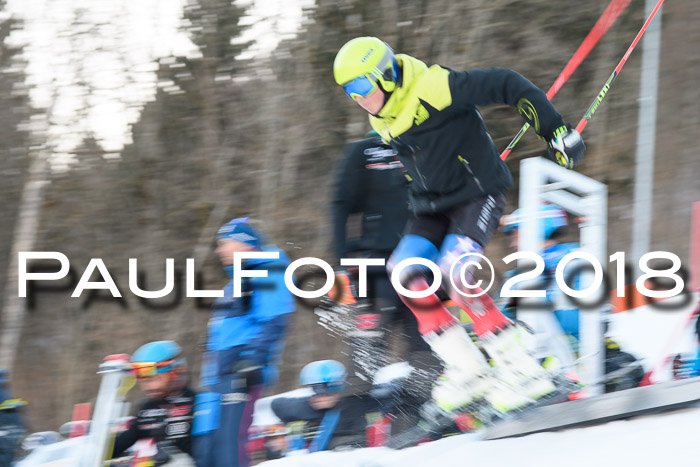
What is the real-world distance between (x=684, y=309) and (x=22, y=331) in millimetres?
9800

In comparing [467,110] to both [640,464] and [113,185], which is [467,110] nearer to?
[640,464]

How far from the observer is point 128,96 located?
10.6m

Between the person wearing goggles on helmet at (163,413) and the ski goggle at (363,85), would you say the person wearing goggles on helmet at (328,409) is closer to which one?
the person wearing goggles on helmet at (163,413)

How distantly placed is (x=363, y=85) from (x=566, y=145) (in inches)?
32.6

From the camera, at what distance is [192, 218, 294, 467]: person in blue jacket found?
3424mm

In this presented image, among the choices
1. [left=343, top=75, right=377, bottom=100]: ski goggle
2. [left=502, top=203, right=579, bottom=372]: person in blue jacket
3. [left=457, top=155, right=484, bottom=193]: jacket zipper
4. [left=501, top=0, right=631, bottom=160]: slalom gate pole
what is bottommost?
[left=502, top=203, right=579, bottom=372]: person in blue jacket

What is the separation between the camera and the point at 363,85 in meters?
2.88

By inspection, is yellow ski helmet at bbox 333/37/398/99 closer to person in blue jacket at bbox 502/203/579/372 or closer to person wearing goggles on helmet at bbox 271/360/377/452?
person in blue jacket at bbox 502/203/579/372

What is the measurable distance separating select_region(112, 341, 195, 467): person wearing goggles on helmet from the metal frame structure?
6.71 ft

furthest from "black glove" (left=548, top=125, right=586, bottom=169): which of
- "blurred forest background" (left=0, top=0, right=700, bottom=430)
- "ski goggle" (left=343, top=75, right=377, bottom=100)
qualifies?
"blurred forest background" (left=0, top=0, right=700, bottom=430)

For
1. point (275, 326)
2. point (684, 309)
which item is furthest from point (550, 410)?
point (684, 309)

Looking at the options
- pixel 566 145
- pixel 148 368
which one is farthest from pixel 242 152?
pixel 566 145

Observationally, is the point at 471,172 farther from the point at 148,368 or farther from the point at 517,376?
the point at 148,368

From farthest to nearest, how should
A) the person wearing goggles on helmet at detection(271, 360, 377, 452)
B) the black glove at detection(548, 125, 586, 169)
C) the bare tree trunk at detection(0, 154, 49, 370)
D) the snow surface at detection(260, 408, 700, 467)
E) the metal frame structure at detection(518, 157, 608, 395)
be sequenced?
the bare tree trunk at detection(0, 154, 49, 370) → the person wearing goggles on helmet at detection(271, 360, 377, 452) → the metal frame structure at detection(518, 157, 608, 395) → the black glove at detection(548, 125, 586, 169) → the snow surface at detection(260, 408, 700, 467)
